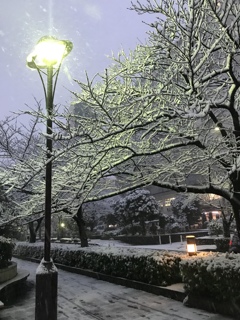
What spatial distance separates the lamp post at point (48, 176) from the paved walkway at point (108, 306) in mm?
2411

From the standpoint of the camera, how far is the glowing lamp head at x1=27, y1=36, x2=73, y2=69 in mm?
5633

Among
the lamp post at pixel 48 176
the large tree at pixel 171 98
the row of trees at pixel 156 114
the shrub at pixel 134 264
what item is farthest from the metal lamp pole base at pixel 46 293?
the shrub at pixel 134 264

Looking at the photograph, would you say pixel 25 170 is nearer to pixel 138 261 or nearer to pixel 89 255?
pixel 138 261

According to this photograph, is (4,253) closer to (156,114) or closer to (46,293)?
(46,293)

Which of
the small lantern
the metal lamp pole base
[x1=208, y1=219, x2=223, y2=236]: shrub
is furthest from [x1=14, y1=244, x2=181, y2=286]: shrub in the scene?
[x1=208, y1=219, x2=223, y2=236]: shrub

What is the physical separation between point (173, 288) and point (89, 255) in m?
5.69

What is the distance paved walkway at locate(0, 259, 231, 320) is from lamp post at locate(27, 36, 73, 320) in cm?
241

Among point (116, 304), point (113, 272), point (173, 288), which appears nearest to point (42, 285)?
point (116, 304)

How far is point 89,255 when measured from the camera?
13.0 meters

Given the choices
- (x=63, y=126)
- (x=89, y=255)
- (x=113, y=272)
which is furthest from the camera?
(x=89, y=255)

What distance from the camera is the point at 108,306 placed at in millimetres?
7699

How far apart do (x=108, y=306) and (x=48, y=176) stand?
14.0ft

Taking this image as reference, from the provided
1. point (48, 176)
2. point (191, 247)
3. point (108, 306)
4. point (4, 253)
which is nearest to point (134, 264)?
point (191, 247)

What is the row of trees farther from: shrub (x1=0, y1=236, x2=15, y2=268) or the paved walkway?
the paved walkway
